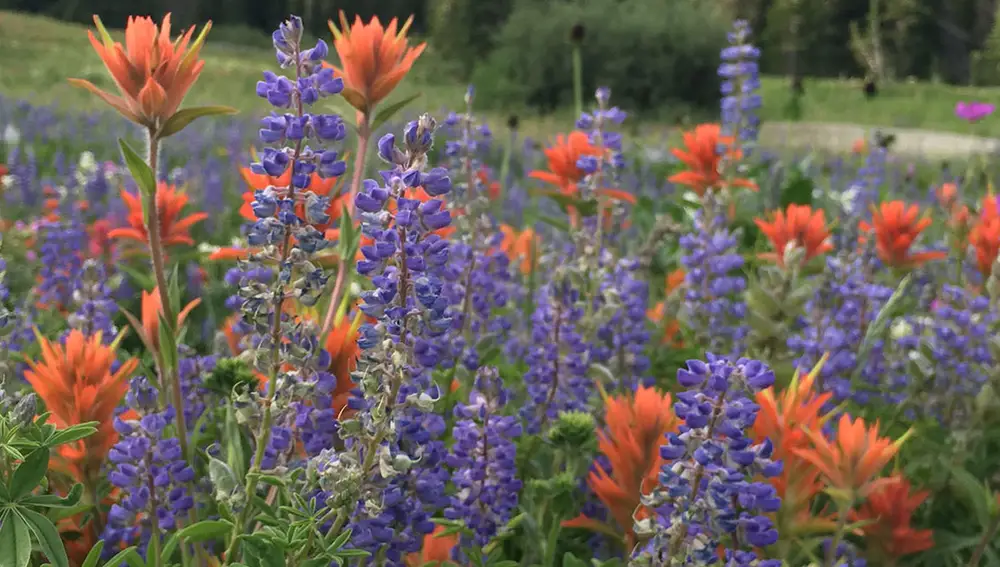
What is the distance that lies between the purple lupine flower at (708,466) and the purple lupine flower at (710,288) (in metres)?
1.25

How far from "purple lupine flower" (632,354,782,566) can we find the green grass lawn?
11705 millimetres

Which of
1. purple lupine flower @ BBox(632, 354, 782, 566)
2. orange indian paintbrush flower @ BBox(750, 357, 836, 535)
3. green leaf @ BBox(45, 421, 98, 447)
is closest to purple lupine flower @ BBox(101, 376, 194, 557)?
green leaf @ BBox(45, 421, 98, 447)

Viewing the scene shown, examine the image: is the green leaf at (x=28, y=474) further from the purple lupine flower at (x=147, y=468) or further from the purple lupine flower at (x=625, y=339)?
the purple lupine flower at (x=625, y=339)

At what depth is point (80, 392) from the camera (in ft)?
4.33

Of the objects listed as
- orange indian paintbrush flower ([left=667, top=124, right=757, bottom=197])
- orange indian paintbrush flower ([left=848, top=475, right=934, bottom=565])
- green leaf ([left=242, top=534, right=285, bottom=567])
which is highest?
orange indian paintbrush flower ([left=667, top=124, right=757, bottom=197])

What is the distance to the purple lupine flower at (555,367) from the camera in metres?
1.75

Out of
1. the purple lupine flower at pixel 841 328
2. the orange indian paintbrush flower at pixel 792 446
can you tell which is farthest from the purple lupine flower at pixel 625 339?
the orange indian paintbrush flower at pixel 792 446

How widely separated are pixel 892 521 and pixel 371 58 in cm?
118

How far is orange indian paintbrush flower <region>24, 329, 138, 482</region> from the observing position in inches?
51.5

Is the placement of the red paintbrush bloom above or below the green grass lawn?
below

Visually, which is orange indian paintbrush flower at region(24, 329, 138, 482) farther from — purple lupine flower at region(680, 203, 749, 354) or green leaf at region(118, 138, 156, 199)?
purple lupine flower at region(680, 203, 749, 354)

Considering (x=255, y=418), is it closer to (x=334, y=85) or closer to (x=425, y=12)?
(x=334, y=85)

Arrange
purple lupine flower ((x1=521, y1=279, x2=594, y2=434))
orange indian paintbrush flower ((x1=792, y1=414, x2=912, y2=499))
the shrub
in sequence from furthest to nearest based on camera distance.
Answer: the shrub, purple lupine flower ((x1=521, y1=279, x2=594, y2=434)), orange indian paintbrush flower ((x1=792, y1=414, x2=912, y2=499))

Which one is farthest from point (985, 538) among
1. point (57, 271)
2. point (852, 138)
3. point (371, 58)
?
point (852, 138)
